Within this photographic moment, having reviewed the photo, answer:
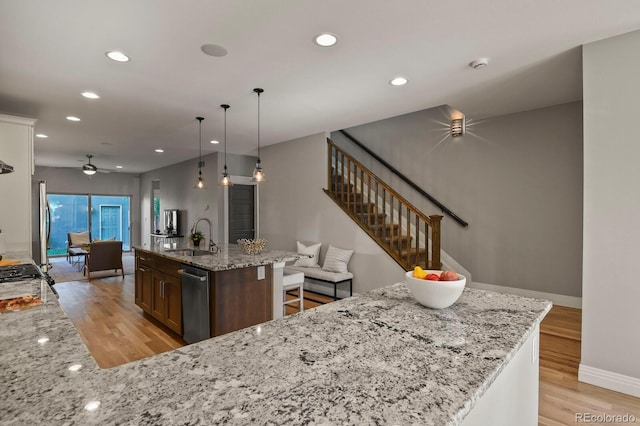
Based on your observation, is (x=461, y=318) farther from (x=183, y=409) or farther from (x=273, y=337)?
(x=183, y=409)

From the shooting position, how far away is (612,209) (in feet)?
8.26

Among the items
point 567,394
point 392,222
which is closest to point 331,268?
point 392,222

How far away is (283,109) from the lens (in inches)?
170

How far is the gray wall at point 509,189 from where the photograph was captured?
4391mm

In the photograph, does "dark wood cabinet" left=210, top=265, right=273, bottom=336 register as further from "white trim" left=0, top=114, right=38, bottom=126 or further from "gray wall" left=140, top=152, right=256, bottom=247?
"gray wall" left=140, top=152, right=256, bottom=247

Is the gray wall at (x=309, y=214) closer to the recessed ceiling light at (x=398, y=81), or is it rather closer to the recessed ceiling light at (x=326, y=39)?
the recessed ceiling light at (x=398, y=81)

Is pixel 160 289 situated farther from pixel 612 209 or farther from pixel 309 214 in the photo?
pixel 612 209

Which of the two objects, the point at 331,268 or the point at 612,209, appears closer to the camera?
the point at 612,209

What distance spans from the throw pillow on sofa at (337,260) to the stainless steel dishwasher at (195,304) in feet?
7.56

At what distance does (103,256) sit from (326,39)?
648cm

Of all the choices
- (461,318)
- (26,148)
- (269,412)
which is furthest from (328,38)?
(26,148)

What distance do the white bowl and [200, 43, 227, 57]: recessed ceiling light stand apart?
Result: 2.32m

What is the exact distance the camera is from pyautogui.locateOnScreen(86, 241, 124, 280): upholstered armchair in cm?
664

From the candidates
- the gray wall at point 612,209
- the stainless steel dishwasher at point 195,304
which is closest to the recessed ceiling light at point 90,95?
the stainless steel dishwasher at point 195,304
